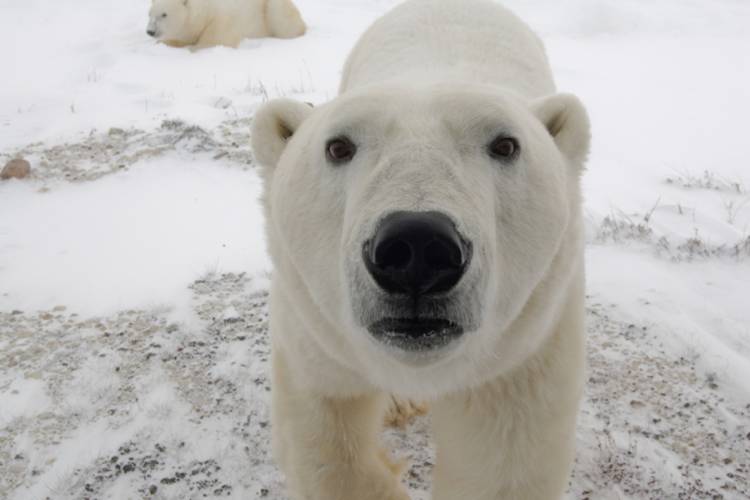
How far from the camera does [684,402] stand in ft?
8.62

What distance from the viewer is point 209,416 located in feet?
8.57

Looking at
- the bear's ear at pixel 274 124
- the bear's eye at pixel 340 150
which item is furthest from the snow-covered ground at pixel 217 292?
the bear's eye at pixel 340 150

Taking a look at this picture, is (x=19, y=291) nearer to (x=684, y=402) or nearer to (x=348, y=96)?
(x=348, y=96)

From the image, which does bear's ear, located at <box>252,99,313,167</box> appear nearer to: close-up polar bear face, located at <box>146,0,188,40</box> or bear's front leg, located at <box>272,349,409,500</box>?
bear's front leg, located at <box>272,349,409,500</box>

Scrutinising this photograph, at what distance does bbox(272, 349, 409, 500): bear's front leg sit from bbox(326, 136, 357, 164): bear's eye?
769 millimetres

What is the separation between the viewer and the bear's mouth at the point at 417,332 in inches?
53.6

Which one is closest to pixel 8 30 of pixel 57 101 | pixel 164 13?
pixel 164 13

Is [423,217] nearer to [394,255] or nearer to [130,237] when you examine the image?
[394,255]

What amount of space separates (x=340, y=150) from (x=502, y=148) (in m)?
0.38

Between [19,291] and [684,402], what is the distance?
3.07 metres

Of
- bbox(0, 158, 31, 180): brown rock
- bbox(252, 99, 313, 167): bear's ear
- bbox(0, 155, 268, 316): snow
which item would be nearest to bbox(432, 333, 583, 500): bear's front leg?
bbox(252, 99, 313, 167): bear's ear

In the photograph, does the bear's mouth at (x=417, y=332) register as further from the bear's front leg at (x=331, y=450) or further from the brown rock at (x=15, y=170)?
the brown rock at (x=15, y=170)

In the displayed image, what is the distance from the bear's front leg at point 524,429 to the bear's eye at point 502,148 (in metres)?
0.61

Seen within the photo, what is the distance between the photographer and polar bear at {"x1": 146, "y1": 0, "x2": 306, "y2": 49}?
8.84 metres
